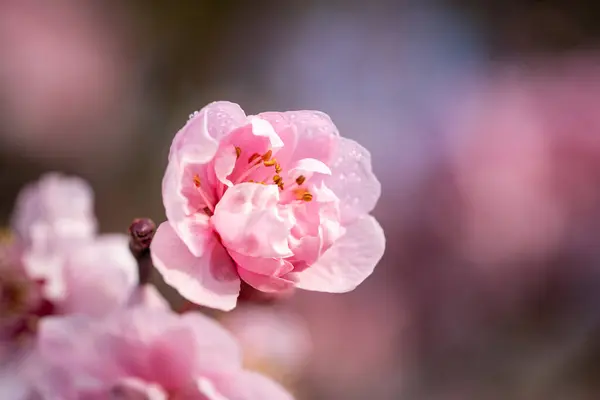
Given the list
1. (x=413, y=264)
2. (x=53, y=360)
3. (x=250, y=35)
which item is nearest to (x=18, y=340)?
(x=53, y=360)

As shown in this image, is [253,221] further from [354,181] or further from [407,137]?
[407,137]

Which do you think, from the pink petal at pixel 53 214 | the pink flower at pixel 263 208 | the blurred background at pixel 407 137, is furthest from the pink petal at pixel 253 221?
the blurred background at pixel 407 137

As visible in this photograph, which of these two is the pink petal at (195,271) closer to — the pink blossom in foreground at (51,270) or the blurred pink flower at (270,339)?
the pink blossom in foreground at (51,270)

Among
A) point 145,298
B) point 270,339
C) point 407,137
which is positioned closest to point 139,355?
point 145,298

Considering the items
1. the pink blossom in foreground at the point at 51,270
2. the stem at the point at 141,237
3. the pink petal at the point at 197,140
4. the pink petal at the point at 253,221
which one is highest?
the pink petal at the point at 197,140

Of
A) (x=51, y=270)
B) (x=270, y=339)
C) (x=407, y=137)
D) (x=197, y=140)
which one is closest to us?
(x=197, y=140)

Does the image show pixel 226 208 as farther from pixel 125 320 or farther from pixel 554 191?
pixel 554 191

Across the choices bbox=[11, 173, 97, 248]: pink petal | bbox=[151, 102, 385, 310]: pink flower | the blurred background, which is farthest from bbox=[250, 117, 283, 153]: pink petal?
the blurred background
